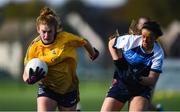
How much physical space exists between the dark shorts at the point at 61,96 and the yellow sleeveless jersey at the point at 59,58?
0.20ft

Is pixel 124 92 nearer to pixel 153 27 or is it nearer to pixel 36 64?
pixel 153 27

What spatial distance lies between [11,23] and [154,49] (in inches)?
2672

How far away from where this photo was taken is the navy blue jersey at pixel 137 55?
11305mm

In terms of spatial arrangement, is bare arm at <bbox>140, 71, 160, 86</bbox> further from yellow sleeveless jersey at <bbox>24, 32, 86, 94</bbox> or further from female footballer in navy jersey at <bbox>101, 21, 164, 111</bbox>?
yellow sleeveless jersey at <bbox>24, 32, 86, 94</bbox>

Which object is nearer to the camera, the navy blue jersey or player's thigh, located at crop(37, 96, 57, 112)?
the navy blue jersey

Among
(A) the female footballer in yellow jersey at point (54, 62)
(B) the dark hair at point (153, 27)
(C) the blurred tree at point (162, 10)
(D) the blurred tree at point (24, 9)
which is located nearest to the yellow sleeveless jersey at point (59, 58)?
(A) the female footballer in yellow jersey at point (54, 62)

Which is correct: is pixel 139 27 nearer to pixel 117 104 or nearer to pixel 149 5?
pixel 117 104

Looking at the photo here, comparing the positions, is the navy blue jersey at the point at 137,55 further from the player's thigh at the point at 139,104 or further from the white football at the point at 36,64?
the white football at the point at 36,64

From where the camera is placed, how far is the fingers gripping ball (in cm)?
1124

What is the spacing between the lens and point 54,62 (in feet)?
38.0

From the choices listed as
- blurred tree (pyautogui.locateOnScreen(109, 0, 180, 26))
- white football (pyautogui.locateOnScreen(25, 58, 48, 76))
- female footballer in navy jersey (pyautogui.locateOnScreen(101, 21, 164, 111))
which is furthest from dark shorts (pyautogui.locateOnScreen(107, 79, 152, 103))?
blurred tree (pyautogui.locateOnScreen(109, 0, 180, 26))

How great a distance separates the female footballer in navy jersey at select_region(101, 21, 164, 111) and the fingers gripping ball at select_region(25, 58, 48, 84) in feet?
3.42

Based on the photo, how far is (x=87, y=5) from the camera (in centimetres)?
9469

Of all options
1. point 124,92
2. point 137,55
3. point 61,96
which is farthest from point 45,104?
point 137,55
